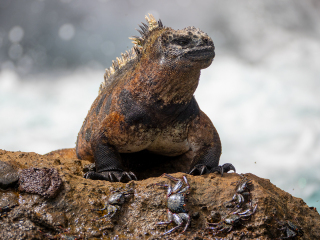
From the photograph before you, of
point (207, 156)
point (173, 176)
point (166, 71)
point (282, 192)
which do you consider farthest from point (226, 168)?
point (166, 71)

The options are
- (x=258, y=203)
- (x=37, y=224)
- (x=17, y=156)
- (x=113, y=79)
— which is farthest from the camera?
(x=113, y=79)

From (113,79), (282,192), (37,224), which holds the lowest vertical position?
(37,224)

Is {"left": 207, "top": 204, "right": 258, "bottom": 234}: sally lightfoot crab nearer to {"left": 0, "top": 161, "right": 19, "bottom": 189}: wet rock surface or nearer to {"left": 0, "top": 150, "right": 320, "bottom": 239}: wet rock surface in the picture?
{"left": 0, "top": 150, "right": 320, "bottom": 239}: wet rock surface

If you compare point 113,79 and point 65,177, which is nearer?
point 65,177

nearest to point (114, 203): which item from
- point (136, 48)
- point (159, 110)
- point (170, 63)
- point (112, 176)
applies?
point (112, 176)

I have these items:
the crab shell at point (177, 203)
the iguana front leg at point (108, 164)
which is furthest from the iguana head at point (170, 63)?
the crab shell at point (177, 203)

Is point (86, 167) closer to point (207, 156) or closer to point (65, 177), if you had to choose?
point (65, 177)

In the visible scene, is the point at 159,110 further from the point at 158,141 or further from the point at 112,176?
the point at 112,176
